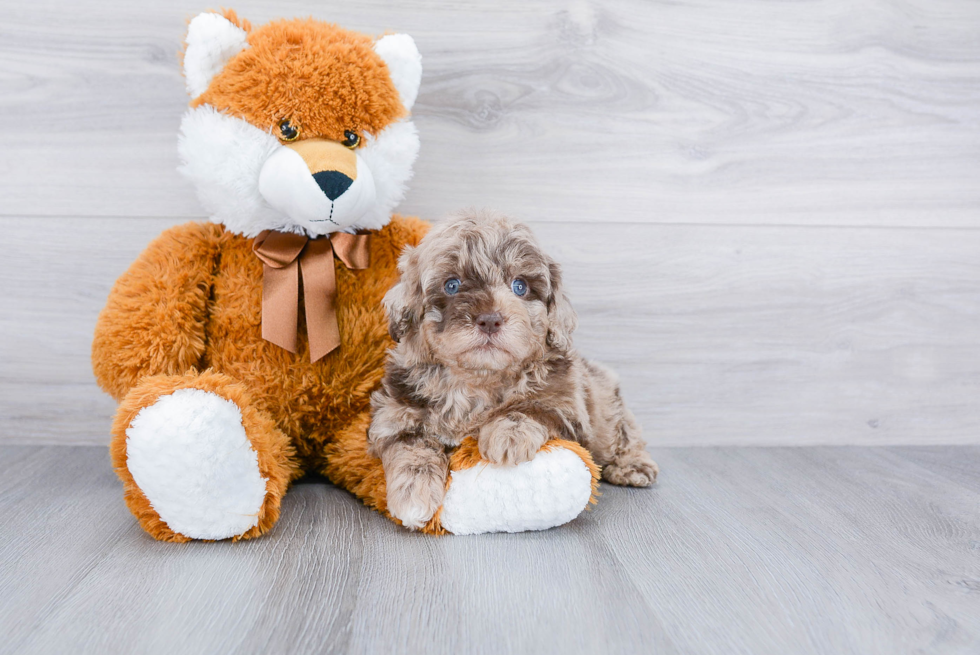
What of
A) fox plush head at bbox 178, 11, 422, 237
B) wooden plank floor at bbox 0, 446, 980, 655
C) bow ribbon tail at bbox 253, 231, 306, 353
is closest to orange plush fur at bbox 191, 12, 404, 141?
fox plush head at bbox 178, 11, 422, 237

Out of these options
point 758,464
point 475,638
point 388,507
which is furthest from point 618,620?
A: point 758,464

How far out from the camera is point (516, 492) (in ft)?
3.92

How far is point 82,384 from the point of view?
1745mm

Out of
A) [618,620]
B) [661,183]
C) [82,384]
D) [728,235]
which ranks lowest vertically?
[82,384]

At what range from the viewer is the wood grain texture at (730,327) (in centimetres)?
172

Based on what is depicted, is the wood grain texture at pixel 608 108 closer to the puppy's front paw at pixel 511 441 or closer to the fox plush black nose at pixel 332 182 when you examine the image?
the fox plush black nose at pixel 332 182

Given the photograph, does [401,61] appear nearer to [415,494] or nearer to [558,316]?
[558,316]

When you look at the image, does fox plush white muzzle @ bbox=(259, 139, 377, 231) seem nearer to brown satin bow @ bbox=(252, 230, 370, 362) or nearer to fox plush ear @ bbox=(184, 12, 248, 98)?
brown satin bow @ bbox=(252, 230, 370, 362)

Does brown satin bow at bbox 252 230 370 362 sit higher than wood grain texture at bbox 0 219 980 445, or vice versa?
brown satin bow at bbox 252 230 370 362

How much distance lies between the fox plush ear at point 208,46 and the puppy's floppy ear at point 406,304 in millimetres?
521

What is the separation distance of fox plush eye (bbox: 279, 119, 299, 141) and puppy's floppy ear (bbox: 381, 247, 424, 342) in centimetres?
32

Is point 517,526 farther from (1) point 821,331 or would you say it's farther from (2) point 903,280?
(2) point 903,280

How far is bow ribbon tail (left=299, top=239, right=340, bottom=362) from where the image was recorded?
136 centimetres

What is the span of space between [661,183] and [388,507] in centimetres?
107
